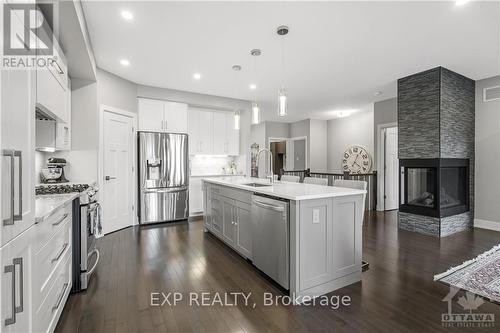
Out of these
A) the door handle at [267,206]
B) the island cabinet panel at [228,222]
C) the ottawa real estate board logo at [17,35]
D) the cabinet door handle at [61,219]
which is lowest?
the island cabinet panel at [228,222]

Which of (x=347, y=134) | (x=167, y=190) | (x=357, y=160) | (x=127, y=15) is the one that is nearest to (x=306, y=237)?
(x=127, y=15)

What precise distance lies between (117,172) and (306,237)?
363 centimetres

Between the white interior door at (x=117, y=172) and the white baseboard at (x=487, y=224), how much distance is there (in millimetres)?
6447

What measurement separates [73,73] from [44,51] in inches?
53.2

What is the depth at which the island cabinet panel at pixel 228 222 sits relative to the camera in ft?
10.4

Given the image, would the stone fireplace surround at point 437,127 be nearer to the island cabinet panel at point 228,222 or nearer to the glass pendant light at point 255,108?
the glass pendant light at point 255,108

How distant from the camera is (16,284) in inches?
43.4

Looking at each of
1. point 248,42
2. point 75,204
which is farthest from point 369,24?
point 75,204

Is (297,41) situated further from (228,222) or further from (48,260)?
(48,260)

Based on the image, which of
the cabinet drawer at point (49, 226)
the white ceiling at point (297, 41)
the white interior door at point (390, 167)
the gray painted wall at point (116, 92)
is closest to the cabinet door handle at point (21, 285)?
the cabinet drawer at point (49, 226)

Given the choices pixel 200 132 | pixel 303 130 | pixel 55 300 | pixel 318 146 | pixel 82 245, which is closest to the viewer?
pixel 55 300

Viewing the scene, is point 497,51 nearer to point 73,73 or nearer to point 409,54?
point 409,54

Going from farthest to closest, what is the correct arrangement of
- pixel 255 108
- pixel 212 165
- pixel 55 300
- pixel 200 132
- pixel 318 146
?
A: pixel 318 146, pixel 212 165, pixel 200 132, pixel 255 108, pixel 55 300

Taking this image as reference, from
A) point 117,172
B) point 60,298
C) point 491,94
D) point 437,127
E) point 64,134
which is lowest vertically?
point 60,298
